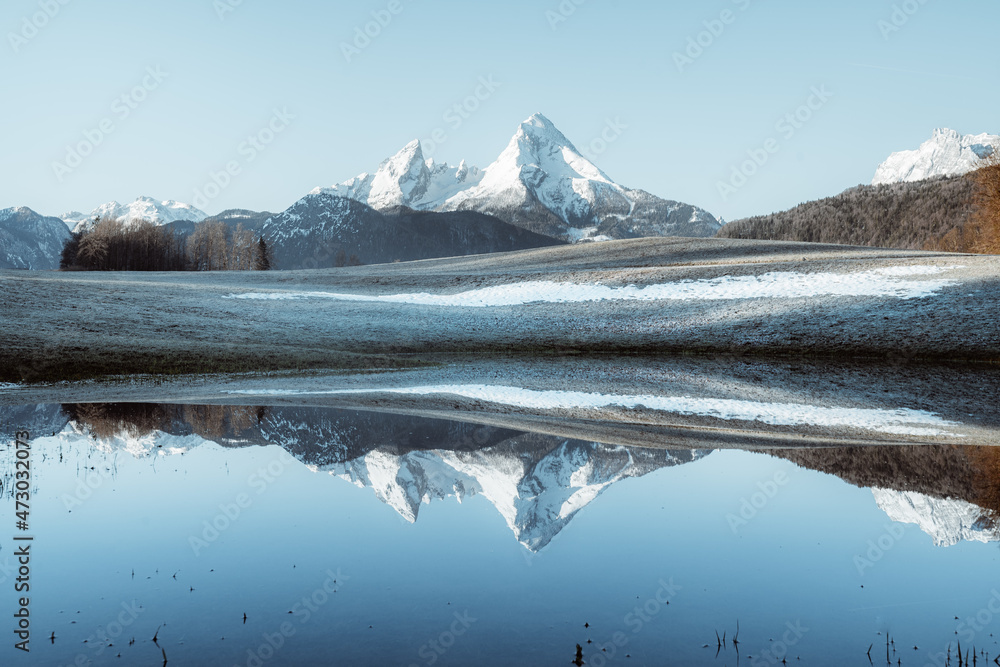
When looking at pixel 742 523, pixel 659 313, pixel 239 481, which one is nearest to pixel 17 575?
pixel 239 481

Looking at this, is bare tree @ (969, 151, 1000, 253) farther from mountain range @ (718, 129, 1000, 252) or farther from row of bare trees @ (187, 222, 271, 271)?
row of bare trees @ (187, 222, 271, 271)

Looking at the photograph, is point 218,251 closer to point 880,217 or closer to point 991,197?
point 880,217

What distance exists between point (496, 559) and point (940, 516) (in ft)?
20.4

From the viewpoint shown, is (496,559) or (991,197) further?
(991,197)

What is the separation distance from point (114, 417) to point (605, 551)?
48.9 feet

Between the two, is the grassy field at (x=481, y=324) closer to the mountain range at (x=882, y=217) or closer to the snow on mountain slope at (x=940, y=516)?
the snow on mountain slope at (x=940, y=516)

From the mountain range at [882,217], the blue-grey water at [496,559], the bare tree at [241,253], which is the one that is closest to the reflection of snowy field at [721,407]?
the blue-grey water at [496,559]

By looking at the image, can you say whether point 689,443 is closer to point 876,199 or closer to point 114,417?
point 114,417

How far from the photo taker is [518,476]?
12.2 meters

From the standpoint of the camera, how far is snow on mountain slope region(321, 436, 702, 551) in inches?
396

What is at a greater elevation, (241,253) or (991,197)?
(241,253)

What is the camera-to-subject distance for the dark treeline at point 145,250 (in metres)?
112

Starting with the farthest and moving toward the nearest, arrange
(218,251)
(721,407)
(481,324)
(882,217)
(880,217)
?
(218,251) → (880,217) → (882,217) → (481,324) → (721,407)

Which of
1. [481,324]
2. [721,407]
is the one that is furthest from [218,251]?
[721,407]
